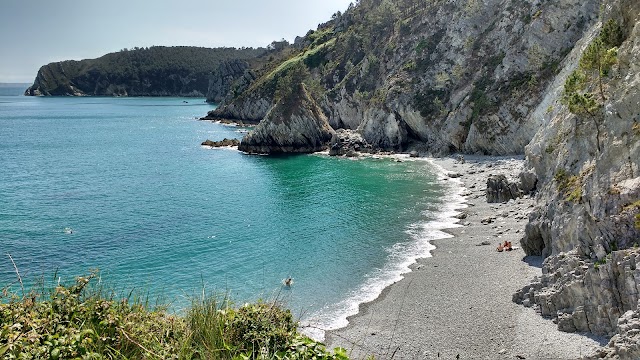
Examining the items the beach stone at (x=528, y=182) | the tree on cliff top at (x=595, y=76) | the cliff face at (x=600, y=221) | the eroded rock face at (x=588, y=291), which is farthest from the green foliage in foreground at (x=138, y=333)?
the beach stone at (x=528, y=182)

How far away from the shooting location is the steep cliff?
76.6m

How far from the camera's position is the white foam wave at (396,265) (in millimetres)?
27672

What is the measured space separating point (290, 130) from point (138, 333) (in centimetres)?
8780

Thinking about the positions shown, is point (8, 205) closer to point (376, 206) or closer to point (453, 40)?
point (376, 206)

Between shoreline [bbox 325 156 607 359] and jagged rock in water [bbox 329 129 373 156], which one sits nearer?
shoreline [bbox 325 156 607 359]

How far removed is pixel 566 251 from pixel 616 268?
554 centimetres

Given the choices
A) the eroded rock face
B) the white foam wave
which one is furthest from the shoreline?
the eroded rock face

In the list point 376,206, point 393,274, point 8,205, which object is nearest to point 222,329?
point 393,274

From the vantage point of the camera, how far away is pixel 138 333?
1098 cm

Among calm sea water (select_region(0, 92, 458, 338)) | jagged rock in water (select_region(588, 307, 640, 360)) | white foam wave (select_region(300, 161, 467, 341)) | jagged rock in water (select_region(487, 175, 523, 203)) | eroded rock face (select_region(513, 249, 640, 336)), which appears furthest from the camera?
jagged rock in water (select_region(487, 175, 523, 203))

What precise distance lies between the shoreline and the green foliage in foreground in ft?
17.6

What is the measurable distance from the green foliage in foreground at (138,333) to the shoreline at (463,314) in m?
5.36

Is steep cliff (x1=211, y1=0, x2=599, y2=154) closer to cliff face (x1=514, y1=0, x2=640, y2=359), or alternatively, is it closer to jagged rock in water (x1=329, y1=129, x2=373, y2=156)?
jagged rock in water (x1=329, y1=129, x2=373, y2=156)

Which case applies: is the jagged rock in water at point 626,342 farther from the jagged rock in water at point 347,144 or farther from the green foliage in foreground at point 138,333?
the jagged rock in water at point 347,144
